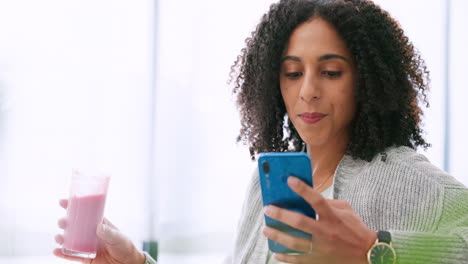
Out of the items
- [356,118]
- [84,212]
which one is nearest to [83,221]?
[84,212]

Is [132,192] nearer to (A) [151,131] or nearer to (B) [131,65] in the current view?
(A) [151,131]

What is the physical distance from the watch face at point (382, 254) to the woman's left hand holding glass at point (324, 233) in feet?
0.04

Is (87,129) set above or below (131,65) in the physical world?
below

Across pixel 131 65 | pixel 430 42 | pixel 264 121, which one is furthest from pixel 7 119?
pixel 430 42

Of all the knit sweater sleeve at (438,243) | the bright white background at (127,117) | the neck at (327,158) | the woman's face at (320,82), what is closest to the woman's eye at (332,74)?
the woman's face at (320,82)

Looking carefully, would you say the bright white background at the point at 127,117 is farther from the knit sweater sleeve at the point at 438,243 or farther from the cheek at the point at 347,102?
the knit sweater sleeve at the point at 438,243

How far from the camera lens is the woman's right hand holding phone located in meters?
1.34

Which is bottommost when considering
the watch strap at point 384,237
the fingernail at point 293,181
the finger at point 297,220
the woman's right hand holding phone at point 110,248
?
the woman's right hand holding phone at point 110,248

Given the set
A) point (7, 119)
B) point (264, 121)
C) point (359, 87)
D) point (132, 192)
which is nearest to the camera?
point (359, 87)

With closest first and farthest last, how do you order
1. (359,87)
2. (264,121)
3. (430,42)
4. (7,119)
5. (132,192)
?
(359,87) → (264,121) → (7,119) → (132,192) → (430,42)

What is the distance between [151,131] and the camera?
10.9ft

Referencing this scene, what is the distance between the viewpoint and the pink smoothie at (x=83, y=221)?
131 centimetres

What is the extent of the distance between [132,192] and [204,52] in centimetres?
87

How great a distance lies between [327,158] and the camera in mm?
1465
